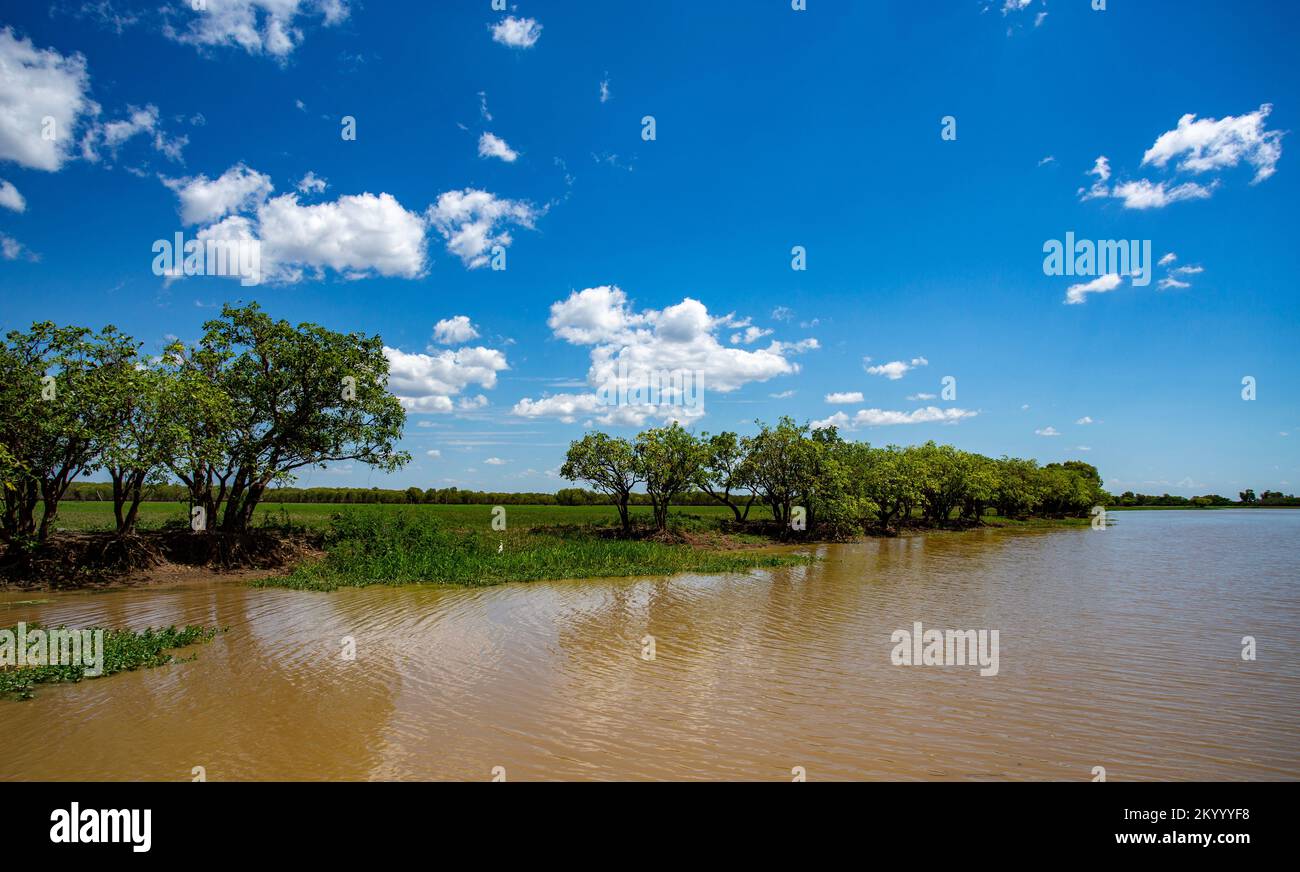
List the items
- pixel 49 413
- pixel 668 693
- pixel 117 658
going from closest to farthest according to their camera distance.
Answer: pixel 668 693
pixel 117 658
pixel 49 413

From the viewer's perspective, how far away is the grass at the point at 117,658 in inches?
353

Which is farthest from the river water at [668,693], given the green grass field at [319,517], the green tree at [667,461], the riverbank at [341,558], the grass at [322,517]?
the green tree at [667,461]

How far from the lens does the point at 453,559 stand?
2302 cm

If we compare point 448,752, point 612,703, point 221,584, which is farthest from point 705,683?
point 221,584

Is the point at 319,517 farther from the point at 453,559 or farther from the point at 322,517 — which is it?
the point at 453,559

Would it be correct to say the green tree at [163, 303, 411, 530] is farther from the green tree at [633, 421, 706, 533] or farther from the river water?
the green tree at [633, 421, 706, 533]

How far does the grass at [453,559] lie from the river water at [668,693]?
9.10ft

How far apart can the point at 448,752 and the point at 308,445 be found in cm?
2146

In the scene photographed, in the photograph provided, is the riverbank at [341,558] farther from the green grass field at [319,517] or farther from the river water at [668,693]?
the green grass field at [319,517]

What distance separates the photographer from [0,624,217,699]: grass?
8.96m

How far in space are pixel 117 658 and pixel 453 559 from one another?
13038 millimetres

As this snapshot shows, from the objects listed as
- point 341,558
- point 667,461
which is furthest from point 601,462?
point 341,558

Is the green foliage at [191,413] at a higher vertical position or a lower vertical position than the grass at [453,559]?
higher

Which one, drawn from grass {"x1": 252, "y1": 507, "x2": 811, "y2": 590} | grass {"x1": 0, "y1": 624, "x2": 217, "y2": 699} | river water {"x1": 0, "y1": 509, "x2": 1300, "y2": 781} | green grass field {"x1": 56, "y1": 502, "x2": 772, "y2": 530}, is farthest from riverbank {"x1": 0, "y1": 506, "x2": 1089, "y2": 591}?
grass {"x1": 0, "y1": 624, "x2": 217, "y2": 699}
